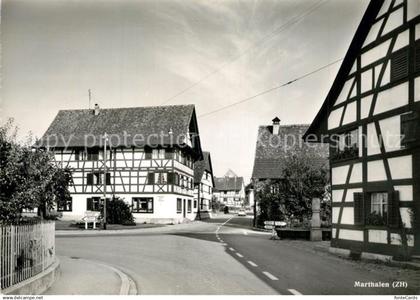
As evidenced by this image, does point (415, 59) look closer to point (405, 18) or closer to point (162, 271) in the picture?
point (405, 18)

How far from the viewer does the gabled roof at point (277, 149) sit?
4135cm

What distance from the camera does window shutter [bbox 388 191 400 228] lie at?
13.5 m

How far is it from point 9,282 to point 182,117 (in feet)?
127

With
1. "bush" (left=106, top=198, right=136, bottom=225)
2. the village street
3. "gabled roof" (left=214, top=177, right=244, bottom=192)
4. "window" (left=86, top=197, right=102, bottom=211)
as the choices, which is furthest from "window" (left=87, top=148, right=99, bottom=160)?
"gabled roof" (left=214, top=177, right=244, bottom=192)

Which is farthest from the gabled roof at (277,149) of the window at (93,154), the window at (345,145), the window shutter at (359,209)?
the window shutter at (359,209)

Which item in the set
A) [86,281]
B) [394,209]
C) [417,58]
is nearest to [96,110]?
[394,209]

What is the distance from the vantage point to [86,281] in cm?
997

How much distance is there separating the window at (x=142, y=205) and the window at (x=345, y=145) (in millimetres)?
28064

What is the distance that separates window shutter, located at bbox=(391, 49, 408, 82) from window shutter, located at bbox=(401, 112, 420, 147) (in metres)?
1.20

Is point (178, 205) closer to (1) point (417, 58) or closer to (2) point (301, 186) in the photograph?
(2) point (301, 186)

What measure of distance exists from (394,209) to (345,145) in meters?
3.77

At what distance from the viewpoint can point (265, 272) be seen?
38.1 ft

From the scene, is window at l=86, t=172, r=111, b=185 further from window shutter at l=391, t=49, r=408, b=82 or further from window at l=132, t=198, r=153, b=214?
window shutter at l=391, t=49, r=408, b=82

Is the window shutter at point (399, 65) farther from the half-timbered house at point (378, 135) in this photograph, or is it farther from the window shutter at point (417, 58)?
the window shutter at point (417, 58)
